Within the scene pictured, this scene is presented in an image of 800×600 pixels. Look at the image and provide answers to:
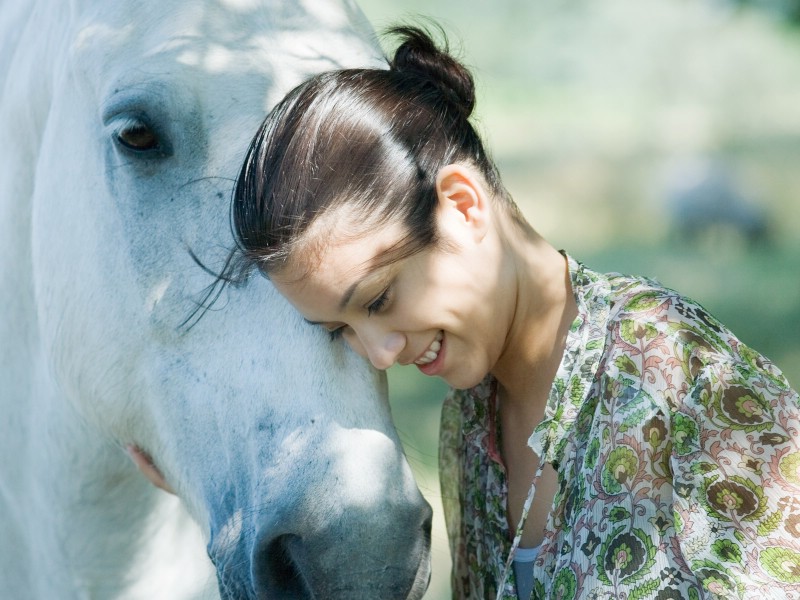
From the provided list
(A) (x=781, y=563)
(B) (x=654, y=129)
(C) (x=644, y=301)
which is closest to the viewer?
(A) (x=781, y=563)

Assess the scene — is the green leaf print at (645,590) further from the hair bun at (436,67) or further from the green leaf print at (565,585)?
the hair bun at (436,67)

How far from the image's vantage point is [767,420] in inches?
53.6

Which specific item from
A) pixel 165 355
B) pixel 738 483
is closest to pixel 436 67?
pixel 165 355

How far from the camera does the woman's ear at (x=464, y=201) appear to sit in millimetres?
1511

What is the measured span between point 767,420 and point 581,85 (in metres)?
5.22

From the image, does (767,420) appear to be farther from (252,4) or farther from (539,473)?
(252,4)

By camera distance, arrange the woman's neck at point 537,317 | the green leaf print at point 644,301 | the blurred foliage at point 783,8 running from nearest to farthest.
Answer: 1. the green leaf print at point 644,301
2. the woman's neck at point 537,317
3. the blurred foliage at point 783,8

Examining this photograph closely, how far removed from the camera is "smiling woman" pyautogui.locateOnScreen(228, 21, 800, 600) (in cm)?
135

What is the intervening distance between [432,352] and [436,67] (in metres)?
0.47

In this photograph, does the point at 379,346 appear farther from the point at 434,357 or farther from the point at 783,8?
the point at 783,8

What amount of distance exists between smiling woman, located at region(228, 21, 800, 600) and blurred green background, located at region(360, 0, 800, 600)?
3.48 metres

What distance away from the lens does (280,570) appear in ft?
4.76

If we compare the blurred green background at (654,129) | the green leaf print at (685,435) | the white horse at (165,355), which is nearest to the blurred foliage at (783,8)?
the blurred green background at (654,129)

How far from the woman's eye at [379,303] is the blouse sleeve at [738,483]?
450 mm
